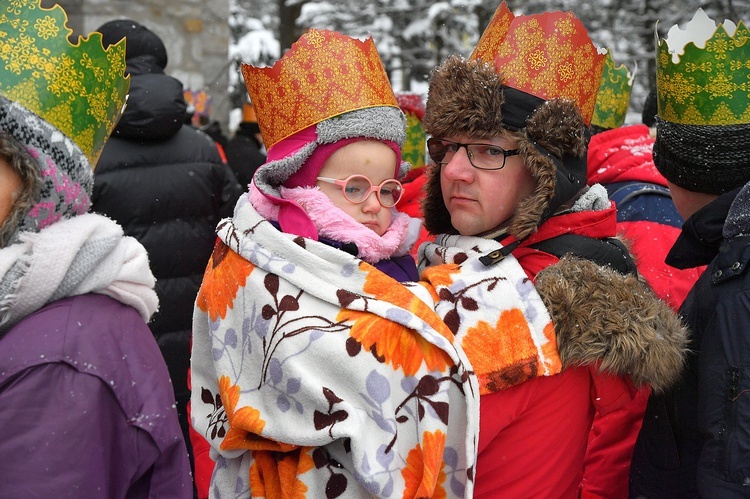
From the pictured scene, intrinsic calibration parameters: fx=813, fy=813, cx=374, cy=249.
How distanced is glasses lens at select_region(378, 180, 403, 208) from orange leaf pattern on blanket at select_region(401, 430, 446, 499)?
0.71m

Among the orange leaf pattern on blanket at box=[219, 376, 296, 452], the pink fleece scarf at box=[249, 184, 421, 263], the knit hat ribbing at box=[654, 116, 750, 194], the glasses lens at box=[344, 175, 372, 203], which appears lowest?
the orange leaf pattern on blanket at box=[219, 376, 296, 452]

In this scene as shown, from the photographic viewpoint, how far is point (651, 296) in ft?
7.02

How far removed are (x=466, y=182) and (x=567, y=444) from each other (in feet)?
2.49

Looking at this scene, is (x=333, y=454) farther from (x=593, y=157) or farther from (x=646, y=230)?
(x=593, y=157)

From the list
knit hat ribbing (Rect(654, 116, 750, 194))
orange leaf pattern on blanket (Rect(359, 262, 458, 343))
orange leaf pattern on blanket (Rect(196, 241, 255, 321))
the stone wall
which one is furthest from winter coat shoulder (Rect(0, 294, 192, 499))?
the stone wall

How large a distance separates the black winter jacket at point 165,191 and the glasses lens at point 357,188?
7.17 feet

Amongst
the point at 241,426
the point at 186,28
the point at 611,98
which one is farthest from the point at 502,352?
the point at 186,28

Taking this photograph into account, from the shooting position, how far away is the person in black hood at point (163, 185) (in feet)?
13.5

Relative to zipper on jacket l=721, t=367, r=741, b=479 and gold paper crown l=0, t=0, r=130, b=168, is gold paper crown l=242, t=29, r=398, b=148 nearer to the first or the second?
gold paper crown l=0, t=0, r=130, b=168

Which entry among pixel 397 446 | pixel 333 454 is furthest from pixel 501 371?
pixel 333 454

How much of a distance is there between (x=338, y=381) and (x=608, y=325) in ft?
2.20

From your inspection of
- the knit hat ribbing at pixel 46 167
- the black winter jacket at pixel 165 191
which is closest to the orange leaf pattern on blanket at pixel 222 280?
the knit hat ribbing at pixel 46 167

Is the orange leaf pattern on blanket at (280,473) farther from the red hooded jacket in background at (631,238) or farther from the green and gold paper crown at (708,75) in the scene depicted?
the green and gold paper crown at (708,75)

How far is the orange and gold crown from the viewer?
2260mm
